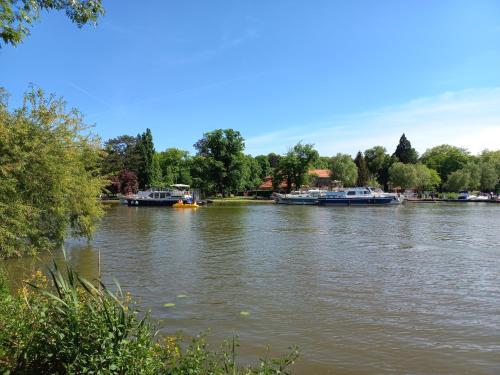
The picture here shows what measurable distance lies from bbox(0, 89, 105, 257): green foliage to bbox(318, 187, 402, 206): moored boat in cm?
6685

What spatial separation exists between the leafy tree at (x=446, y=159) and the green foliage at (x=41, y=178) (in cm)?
11690

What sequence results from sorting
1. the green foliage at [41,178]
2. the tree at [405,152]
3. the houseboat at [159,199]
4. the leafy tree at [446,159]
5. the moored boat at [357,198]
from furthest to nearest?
the tree at [405,152]
the leafy tree at [446,159]
the moored boat at [357,198]
the houseboat at [159,199]
the green foliage at [41,178]

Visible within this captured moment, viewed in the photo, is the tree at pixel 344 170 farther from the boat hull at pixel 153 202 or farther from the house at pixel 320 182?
the boat hull at pixel 153 202

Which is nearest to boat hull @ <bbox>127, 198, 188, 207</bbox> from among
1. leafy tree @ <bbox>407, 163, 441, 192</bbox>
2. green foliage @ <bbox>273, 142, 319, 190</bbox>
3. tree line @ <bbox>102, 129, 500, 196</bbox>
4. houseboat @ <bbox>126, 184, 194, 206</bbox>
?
houseboat @ <bbox>126, 184, 194, 206</bbox>

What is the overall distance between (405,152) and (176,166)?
6960cm

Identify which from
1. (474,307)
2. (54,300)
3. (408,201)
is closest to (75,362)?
(54,300)

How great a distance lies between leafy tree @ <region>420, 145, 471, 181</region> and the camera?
401ft

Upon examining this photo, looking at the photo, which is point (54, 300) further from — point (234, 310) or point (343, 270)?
point (343, 270)

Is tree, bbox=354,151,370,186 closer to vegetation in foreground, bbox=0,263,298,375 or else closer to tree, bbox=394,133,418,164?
tree, bbox=394,133,418,164

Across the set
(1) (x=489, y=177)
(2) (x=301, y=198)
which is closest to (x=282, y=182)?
(2) (x=301, y=198)

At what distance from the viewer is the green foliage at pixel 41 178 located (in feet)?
47.3

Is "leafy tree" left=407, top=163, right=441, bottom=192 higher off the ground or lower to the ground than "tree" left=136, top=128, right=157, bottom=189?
lower

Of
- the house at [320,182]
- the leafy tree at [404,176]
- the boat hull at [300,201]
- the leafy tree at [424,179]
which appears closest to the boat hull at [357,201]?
the boat hull at [300,201]

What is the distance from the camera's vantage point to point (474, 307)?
40.7 feet
